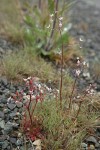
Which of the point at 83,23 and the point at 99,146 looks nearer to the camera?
the point at 99,146

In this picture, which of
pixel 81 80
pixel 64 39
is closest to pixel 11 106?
pixel 81 80

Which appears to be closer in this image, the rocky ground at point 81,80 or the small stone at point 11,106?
the rocky ground at point 81,80

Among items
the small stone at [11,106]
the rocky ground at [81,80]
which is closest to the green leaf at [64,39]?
the rocky ground at [81,80]

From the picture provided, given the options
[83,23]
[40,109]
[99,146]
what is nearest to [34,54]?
[40,109]

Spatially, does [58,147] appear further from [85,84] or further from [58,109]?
[85,84]

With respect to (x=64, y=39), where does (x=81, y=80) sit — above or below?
below

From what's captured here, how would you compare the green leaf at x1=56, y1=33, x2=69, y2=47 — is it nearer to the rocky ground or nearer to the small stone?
the rocky ground

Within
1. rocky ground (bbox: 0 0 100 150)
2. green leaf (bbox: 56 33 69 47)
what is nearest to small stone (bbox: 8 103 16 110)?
rocky ground (bbox: 0 0 100 150)

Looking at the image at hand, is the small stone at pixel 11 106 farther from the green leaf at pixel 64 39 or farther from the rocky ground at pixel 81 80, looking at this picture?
the green leaf at pixel 64 39

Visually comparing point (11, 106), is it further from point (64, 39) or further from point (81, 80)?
point (64, 39)
